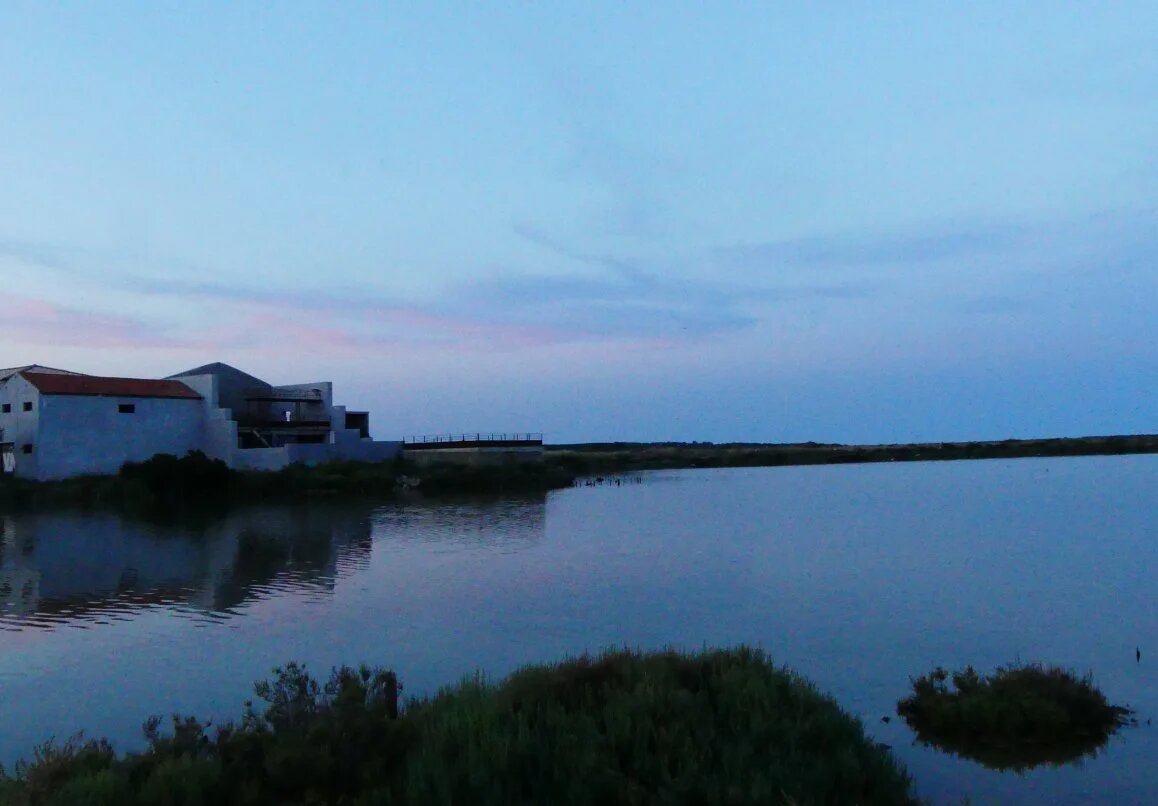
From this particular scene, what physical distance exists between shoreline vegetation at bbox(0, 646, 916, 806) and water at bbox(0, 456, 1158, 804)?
163cm

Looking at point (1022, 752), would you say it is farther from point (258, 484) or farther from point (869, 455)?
point (869, 455)

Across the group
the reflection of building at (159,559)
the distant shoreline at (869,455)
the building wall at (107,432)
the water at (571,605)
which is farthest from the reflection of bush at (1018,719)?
the distant shoreline at (869,455)

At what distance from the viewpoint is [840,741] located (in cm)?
873

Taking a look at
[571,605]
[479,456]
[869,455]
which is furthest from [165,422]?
[869,455]

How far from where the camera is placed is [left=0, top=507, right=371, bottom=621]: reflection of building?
2062 centimetres

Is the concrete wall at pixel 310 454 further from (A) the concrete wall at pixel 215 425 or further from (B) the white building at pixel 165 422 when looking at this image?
(A) the concrete wall at pixel 215 425

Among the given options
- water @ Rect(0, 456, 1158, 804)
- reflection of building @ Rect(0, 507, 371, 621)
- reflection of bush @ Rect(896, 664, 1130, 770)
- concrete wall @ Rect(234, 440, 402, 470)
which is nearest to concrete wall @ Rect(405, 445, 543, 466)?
concrete wall @ Rect(234, 440, 402, 470)

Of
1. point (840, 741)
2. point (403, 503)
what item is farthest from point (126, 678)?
point (403, 503)

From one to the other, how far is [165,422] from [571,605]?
40.9m

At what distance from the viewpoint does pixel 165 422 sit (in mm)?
52406

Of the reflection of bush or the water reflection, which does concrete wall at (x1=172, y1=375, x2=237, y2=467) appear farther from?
the water reflection

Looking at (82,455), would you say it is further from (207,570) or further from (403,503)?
(207,570)

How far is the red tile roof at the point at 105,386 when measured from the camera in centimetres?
4820

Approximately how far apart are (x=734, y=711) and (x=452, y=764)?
2.97 m
